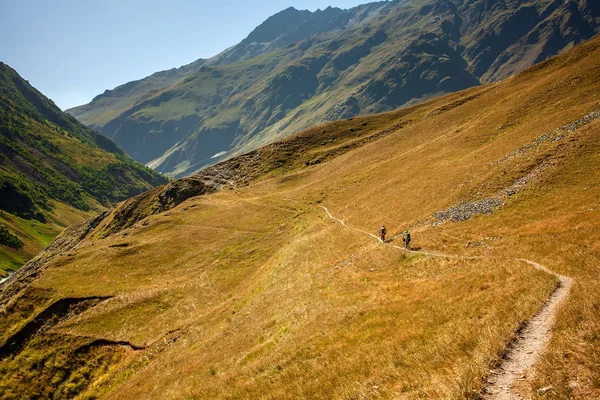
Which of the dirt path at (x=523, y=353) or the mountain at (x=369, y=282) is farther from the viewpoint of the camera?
the mountain at (x=369, y=282)

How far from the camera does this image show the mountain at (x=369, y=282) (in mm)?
13336

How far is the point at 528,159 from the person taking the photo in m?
43.8

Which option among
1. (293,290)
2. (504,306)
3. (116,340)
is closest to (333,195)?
(293,290)

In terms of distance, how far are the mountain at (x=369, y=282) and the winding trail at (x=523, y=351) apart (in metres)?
0.14

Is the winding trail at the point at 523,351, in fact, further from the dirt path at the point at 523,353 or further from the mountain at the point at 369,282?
the mountain at the point at 369,282

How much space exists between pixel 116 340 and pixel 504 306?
44520 mm

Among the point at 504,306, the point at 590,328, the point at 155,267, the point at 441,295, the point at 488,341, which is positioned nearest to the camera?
the point at 590,328

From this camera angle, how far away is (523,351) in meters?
11.3

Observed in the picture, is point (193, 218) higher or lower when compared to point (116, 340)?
higher

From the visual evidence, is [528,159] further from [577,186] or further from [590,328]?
[590,328]

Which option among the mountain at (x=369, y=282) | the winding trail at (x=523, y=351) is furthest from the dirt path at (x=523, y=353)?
the mountain at (x=369, y=282)

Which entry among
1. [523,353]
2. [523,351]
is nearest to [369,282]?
[523,351]

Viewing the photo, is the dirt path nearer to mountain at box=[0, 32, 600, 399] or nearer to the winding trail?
the winding trail

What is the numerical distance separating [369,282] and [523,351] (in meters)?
18.9
